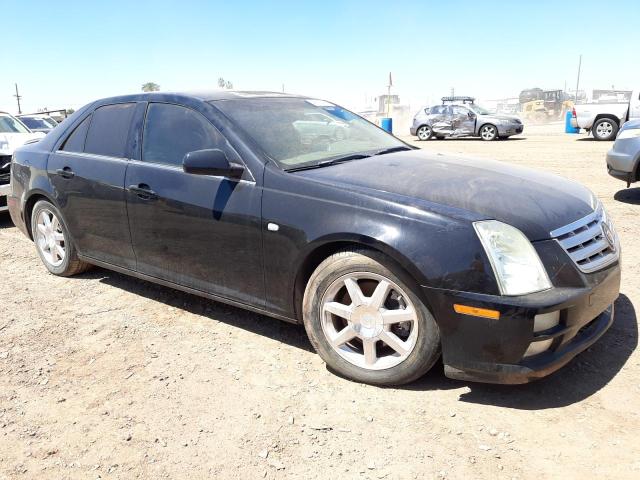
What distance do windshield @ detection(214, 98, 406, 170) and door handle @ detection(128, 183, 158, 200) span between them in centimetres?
75

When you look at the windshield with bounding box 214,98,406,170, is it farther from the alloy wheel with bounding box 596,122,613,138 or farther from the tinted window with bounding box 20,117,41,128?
the tinted window with bounding box 20,117,41,128

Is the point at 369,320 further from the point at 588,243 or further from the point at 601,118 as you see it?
the point at 601,118

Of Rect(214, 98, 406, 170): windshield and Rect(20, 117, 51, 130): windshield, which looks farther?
Rect(20, 117, 51, 130): windshield

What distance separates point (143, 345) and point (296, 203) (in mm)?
1486

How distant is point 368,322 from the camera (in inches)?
113

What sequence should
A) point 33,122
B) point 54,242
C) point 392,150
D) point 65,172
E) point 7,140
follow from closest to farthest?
point 392,150 → point 65,172 → point 54,242 → point 7,140 → point 33,122

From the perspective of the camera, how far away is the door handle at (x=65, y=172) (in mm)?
4350

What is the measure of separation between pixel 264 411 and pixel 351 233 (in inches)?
40.1

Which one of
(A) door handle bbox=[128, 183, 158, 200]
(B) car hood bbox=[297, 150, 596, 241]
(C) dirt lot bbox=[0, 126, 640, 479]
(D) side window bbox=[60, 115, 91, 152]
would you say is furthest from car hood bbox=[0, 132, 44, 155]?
(B) car hood bbox=[297, 150, 596, 241]

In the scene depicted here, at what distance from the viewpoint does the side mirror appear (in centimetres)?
319

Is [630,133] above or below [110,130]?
below

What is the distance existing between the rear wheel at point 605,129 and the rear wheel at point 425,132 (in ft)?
20.1

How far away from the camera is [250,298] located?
3346 millimetres

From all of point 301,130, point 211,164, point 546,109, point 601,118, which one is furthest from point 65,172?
point 546,109
